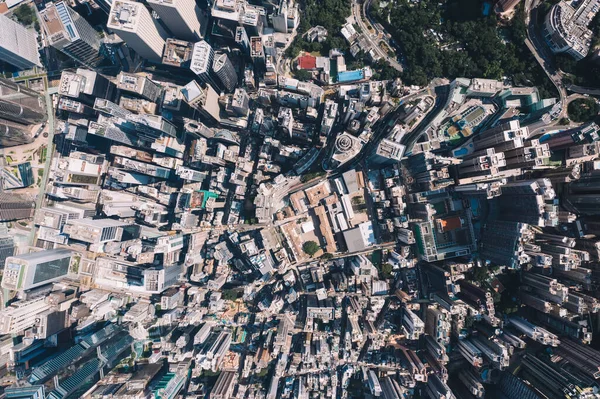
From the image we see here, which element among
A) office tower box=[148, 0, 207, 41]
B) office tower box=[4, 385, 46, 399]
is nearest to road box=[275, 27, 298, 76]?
office tower box=[148, 0, 207, 41]

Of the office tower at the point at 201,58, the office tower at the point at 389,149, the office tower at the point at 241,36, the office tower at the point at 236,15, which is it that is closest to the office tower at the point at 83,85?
the office tower at the point at 201,58

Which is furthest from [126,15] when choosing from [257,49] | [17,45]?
[17,45]

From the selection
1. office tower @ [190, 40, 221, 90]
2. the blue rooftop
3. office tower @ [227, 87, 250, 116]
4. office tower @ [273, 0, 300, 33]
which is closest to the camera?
office tower @ [190, 40, 221, 90]

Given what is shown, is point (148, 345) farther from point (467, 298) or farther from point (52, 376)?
point (467, 298)

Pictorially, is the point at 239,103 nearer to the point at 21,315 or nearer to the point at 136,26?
the point at 136,26

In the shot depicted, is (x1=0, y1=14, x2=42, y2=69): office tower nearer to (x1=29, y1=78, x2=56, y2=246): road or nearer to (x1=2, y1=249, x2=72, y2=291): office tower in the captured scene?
(x1=29, y1=78, x2=56, y2=246): road

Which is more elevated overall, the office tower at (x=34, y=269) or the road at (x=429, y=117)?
the road at (x=429, y=117)

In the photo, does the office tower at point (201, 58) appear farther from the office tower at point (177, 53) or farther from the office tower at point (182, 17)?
the office tower at point (177, 53)
